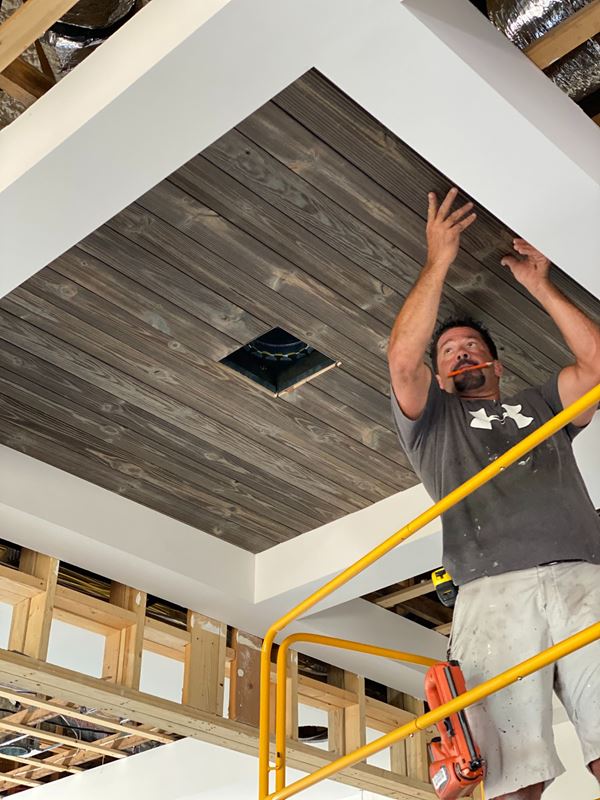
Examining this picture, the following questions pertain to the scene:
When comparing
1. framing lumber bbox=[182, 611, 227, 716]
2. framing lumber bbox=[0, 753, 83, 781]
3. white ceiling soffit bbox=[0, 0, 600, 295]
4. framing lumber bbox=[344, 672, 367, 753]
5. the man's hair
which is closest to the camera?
white ceiling soffit bbox=[0, 0, 600, 295]

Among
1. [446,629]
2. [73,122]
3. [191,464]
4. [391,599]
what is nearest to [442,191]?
[73,122]

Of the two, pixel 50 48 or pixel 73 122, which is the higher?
pixel 50 48

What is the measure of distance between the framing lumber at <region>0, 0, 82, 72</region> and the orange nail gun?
6.07 feet

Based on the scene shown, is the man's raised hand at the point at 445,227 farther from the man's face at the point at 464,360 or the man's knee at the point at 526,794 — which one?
the man's knee at the point at 526,794

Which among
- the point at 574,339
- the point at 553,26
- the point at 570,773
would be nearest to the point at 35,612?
the point at 574,339

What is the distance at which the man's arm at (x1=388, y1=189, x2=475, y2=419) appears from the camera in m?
2.94

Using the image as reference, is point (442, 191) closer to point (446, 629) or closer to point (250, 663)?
point (250, 663)

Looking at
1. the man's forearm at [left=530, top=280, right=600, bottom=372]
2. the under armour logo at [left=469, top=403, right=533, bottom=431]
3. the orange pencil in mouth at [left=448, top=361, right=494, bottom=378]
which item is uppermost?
the orange pencil in mouth at [left=448, top=361, right=494, bottom=378]

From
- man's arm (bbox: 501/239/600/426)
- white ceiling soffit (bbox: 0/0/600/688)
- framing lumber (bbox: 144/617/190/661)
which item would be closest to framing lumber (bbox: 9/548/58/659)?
framing lumber (bbox: 144/617/190/661)

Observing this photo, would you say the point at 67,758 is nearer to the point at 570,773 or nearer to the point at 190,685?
the point at 190,685

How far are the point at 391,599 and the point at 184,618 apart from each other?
1092mm

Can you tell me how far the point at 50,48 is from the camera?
302 centimetres

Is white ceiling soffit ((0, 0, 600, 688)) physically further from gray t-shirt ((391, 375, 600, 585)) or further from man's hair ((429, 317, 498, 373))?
gray t-shirt ((391, 375, 600, 585))

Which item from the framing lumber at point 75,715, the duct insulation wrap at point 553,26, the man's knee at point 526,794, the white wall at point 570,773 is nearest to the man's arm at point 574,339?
the duct insulation wrap at point 553,26
